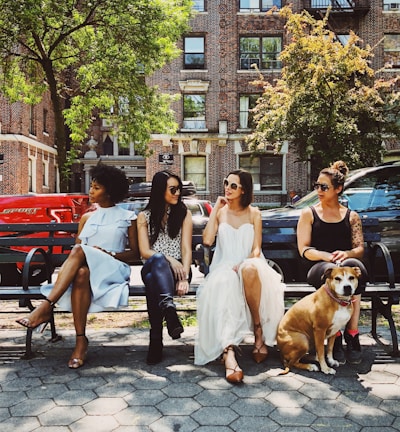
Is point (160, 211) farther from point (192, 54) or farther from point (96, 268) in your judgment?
point (192, 54)

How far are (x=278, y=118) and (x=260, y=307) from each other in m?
15.5

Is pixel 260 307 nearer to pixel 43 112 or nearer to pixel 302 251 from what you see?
pixel 302 251

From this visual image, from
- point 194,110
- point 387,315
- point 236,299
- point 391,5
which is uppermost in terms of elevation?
point 391,5

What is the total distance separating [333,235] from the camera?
15.0ft

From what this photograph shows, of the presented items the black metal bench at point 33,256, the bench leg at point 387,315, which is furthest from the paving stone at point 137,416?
the bench leg at point 387,315

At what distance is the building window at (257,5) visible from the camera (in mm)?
27969

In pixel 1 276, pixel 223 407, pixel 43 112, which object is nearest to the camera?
pixel 223 407

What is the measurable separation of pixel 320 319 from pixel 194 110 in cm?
2543

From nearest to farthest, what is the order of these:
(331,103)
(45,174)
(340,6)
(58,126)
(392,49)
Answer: (58,126)
(331,103)
(340,6)
(392,49)
(45,174)

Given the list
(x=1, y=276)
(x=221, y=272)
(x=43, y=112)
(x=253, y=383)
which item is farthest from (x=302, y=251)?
(x=43, y=112)

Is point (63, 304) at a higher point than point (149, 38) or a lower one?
lower

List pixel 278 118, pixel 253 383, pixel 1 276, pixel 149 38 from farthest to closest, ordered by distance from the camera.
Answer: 1. pixel 278 118
2. pixel 149 38
3. pixel 1 276
4. pixel 253 383

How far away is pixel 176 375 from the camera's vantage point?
13.1 feet

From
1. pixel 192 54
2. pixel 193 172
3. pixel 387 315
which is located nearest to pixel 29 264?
pixel 387 315
